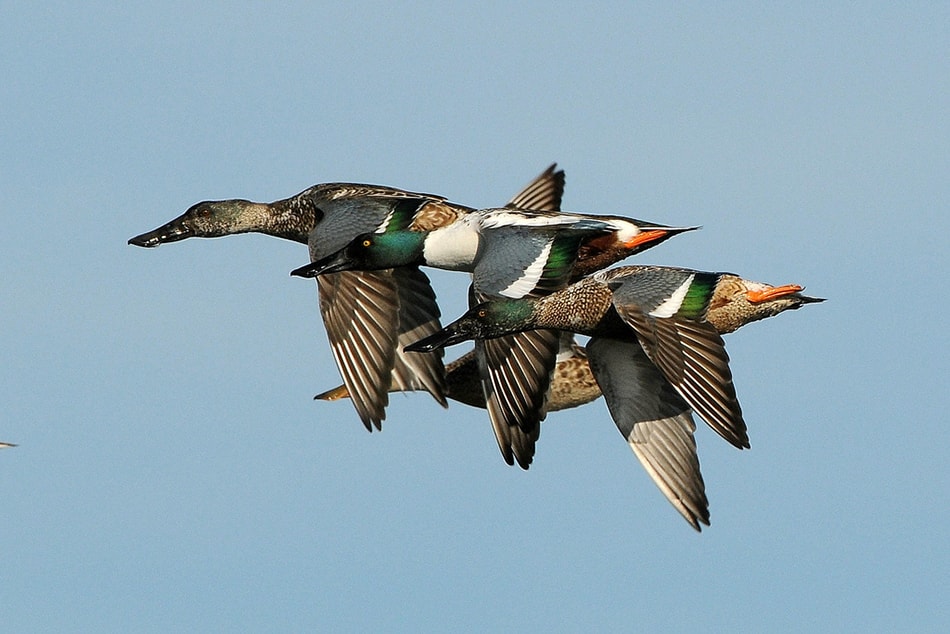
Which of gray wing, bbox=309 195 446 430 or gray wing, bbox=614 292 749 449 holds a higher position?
gray wing, bbox=309 195 446 430

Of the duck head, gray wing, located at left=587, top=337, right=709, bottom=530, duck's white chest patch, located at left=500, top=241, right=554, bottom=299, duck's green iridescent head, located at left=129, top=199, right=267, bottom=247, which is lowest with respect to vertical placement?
gray wing, located at left=587, top=337, right=709, bottom=530

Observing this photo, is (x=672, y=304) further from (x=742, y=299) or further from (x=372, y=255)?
(x=372, y=255)

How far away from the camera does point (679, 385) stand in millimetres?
16688

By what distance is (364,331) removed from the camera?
1906 centimetres

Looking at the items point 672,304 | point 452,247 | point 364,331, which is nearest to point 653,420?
point 672,304

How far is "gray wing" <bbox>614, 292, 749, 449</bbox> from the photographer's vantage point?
1661cm

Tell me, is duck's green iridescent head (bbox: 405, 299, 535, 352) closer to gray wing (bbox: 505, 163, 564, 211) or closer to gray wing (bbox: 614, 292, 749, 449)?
gray wing (bbox: 614, 292, 749, 449)

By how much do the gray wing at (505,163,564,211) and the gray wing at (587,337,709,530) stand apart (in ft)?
11.9

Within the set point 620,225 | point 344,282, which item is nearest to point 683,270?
point 620,225

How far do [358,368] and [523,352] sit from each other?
136cm

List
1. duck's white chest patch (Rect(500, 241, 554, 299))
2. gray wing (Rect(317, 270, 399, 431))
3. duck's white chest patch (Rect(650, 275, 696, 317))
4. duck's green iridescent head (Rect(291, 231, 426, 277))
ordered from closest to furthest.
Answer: duck's white chest patch (Rect(650, 275, 696, 317)) → duck's white chest patch (Rect(500, 241, 554, 299)) → gray wing (Rect(317, 270, 399, 431)) → duck's green iridescent head (Rect(291, 231, 426, 277))

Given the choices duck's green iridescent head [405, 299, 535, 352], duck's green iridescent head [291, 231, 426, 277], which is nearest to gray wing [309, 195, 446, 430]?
duck's green iridescent head [291, 231, 426, 277]

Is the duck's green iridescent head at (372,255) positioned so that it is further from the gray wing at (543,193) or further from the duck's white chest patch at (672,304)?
the gray wing at (543,193)

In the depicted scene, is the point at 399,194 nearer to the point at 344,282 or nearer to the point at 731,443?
the point at 344,282
